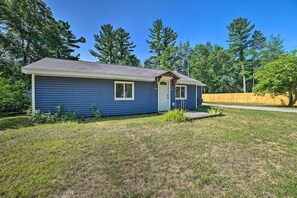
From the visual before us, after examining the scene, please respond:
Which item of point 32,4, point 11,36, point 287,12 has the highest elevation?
point 32,4

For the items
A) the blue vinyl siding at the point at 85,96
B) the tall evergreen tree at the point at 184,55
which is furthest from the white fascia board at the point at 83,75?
the tall evergreen tree at the point at 184,55

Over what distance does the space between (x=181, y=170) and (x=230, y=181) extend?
88 cm

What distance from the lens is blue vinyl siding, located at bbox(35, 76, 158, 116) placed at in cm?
705

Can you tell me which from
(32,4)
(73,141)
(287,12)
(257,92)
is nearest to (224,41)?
(287,12)

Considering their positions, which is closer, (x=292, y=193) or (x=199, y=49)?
(x=292, y=193)

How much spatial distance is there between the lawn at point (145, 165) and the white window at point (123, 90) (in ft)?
13.8

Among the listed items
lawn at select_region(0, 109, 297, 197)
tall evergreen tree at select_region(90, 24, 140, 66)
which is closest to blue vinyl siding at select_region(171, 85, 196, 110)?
lawn at select_region(0, 109, 297, 197)

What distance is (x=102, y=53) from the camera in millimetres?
29453

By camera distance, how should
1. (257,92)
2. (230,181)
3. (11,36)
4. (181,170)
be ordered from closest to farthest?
(230,181) < (181,170) < (11,36) < (257,92)

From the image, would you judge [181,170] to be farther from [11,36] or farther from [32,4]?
[32,4]

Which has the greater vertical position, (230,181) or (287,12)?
(287,12)

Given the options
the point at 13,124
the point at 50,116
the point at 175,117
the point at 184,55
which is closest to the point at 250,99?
the point at 175,117

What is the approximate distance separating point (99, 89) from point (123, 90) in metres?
1.47

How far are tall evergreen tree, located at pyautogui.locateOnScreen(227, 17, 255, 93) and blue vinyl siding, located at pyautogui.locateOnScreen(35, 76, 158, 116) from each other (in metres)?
26.5
